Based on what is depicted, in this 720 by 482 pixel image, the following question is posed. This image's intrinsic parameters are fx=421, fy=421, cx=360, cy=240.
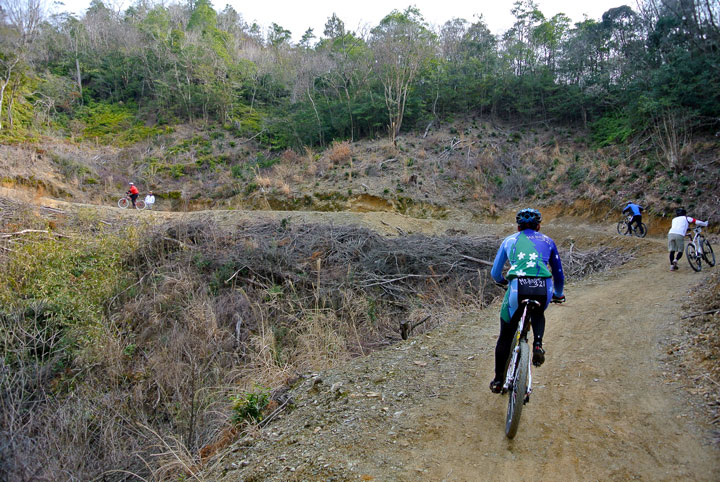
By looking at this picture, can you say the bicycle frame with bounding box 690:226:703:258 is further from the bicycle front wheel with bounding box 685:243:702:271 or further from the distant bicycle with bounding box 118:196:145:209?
the distant bicycle with bounding box 118:196:145:209

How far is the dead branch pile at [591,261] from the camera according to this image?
10602mm

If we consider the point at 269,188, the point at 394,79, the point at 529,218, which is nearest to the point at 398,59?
the point at 394,79

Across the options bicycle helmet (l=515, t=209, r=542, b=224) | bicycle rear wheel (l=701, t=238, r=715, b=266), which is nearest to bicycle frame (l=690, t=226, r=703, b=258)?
bicycle rear wheel (l=701, t=238, r=715, b=266)

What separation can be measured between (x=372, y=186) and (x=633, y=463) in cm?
2011

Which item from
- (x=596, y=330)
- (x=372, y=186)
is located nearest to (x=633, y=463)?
(x=596, y=330)

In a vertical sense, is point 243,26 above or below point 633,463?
above

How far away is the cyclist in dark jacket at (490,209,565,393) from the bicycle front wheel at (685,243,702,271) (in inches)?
301

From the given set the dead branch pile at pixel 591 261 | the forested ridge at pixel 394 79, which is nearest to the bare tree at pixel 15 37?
the forested ridge at pixel 394 79

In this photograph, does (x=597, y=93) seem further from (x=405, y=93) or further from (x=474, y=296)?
(x=474, y=296)

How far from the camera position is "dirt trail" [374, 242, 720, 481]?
9.73 ft

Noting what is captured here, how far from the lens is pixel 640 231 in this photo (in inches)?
565

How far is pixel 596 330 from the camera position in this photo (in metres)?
5.96

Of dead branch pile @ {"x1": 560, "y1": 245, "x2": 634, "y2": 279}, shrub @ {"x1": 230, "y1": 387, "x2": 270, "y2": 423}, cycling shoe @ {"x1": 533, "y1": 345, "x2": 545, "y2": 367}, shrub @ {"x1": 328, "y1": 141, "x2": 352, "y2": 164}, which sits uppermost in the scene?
shrub @ {"x1": 328, "y1": 141, "x2": 352, "y2": 164}

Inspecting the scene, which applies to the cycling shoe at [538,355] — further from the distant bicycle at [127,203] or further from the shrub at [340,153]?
the shrub at [340,153]
